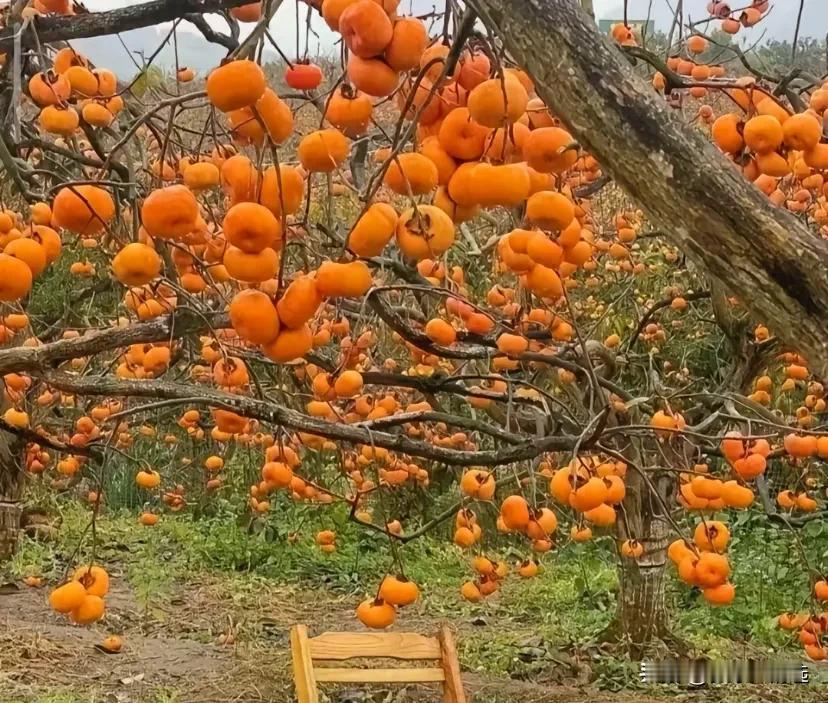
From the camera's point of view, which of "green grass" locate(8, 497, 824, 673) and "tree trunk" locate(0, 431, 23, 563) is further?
"tree trunk" locate(0, 431, 23, 563)

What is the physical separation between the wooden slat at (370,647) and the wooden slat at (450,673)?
51mm

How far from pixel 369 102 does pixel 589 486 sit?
140 cm

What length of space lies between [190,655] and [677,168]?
4969 millimetres

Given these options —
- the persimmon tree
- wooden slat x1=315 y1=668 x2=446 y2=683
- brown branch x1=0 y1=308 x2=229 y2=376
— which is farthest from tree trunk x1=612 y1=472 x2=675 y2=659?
brown branch x1=0 y1=308 x2=229 y2=376

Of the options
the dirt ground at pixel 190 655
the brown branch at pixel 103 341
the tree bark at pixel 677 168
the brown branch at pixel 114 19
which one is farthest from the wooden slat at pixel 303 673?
the tree bark at pixel 677 168

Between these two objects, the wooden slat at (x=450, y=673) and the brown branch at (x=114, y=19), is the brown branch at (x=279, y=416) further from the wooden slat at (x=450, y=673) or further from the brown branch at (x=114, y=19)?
the wooden slat at (x=450, y=673)

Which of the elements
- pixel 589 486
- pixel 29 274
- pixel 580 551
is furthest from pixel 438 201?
pixel 580 551

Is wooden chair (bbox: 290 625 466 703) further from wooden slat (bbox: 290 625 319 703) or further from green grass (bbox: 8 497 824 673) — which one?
green grass (bbox: 8 497 824 673)

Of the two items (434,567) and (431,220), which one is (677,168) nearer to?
(431,220)

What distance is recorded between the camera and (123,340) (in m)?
2.22

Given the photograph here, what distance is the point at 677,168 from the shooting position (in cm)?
87

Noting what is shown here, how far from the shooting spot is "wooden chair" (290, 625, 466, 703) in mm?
3198

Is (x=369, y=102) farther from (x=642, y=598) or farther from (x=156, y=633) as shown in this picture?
(x=156, y=633)

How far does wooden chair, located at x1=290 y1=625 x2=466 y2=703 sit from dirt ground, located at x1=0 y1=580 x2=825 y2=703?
1087 mm
